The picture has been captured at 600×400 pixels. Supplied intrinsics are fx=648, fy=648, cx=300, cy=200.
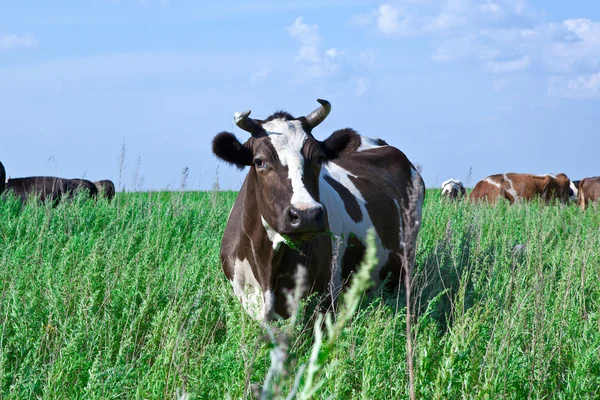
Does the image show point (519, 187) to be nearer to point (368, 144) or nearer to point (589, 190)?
point (589, 190)

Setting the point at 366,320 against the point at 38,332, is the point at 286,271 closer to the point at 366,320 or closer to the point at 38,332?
the point at 366,320

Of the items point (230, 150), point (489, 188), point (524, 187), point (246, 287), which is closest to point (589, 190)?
point (524, 187)

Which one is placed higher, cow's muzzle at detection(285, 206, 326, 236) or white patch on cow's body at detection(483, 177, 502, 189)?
white patch on cow's body at detection(483, 177, 502, 189)

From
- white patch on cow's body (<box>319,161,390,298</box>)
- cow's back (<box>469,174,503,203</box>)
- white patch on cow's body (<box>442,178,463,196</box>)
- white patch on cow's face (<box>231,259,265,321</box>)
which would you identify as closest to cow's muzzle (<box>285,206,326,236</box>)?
white patch on cow's body (<box>319,161,390,298</box>)

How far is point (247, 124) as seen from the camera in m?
5.09

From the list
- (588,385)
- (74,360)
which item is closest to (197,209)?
(74,360)

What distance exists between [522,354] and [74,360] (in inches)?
113

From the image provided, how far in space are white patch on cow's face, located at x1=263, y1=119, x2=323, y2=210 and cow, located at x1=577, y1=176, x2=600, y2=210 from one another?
18.7m

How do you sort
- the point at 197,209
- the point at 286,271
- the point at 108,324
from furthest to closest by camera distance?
1. the point at 197,209
2. the point at 286,271
3. the point at 108,324

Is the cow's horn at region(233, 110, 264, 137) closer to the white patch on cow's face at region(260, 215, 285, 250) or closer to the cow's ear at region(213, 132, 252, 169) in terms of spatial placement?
the cow's ear at region(213, 132, 252, 169)

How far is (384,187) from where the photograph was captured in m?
7.12

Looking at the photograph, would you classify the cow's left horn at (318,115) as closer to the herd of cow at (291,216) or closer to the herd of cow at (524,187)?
the herd of cow at (291,216)

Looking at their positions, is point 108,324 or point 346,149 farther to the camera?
point 346,149

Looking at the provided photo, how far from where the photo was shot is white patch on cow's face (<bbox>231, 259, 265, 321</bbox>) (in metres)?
5.14
